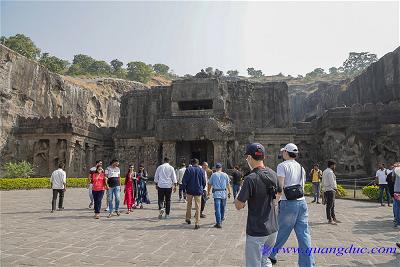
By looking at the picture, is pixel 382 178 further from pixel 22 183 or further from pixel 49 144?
pixel 49 144

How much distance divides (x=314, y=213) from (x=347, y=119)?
1818 centimetres

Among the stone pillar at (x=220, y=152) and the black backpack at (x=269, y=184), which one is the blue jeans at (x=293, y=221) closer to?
the black backpack at (x=269, y=184)

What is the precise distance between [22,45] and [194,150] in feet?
145

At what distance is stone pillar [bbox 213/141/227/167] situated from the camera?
95.9 feet

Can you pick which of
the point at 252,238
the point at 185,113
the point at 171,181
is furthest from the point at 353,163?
the point at 252,238

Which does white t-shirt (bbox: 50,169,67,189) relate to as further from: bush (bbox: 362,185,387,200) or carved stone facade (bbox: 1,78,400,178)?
carved stone facade (bbox: 1,78,400,178)

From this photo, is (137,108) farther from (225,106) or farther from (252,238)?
(252,238)

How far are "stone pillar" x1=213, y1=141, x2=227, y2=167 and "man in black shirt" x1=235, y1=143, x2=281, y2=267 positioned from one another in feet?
82.4

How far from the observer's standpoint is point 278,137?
3431 centimetres

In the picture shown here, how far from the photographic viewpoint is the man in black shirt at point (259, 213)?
3.88m

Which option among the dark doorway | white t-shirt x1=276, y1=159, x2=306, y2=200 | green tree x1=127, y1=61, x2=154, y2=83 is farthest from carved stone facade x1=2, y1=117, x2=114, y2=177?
green tree x1=127, y1=61, x2=154, y2=83

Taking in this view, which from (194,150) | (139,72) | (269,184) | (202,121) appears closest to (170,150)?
(194,150)

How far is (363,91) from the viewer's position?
134 ft

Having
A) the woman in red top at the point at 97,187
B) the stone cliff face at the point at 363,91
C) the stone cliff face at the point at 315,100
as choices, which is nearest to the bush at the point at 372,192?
the woman in red top at the point at 97,187
